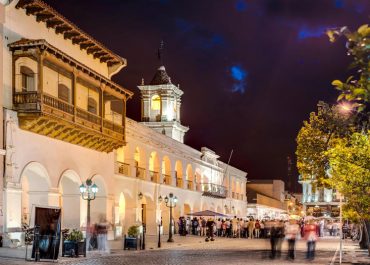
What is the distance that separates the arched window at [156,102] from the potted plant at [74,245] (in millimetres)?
44865

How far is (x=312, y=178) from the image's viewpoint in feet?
135

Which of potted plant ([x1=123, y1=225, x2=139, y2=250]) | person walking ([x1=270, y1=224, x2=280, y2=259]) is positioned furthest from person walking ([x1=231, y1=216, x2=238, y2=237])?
person walking ([x1=270, y1=224, x2=280, y2=259])

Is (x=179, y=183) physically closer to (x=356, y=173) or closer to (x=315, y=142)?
(x=315, y=142)

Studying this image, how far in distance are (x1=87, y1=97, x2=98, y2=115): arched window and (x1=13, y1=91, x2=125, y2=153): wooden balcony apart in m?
1.13

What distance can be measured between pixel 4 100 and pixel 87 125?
5.29 meters

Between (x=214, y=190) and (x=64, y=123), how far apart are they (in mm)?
37412

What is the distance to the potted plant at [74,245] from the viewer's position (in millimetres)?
23734

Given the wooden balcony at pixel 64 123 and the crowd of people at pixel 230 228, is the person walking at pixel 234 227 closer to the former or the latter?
the crowd of people at pixel 230 228

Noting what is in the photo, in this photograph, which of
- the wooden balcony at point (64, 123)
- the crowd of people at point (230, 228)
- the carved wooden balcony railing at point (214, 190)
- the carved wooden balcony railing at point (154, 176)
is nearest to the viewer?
the wooden balcony at point (64, 123)

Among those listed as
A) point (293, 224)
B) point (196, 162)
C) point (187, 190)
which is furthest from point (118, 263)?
point (196, 162)

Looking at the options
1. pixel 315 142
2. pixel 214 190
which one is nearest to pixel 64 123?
pixel 315 142

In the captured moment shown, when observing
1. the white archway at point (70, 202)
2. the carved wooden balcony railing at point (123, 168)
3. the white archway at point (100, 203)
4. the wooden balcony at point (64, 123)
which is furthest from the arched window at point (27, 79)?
the carved wooden balcony railing at point (123, 168)

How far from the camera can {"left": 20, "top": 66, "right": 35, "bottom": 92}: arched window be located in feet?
90.1

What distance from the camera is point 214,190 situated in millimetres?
64500
